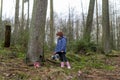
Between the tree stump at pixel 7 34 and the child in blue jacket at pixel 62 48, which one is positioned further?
the tree stump at pixel 7 34

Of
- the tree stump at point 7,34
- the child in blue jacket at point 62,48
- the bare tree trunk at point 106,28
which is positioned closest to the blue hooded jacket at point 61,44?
the child in blue jacket at point 62,48

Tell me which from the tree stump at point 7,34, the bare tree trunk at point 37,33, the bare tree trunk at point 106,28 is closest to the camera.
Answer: the bare tree trunk at point 37,33

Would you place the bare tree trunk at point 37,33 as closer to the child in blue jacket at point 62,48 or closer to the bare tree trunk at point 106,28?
the child in blue jacket at point 62,48

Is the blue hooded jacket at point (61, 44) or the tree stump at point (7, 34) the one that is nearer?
the blue hooded jacket at point (61, 44)

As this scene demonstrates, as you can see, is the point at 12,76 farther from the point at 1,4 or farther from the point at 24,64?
the point at 1,4

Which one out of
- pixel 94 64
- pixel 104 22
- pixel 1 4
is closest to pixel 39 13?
pixel 94 64

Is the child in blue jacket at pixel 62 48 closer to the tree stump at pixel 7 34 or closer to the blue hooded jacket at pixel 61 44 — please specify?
the blue hooded jacket at pixel 61 44

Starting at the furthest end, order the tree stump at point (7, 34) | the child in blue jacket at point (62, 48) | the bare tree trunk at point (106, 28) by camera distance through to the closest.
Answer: the bare tree trunk at point (106, 28) < the tree stump at point (7, 34) < the child in blue jacket at point (62, 48)

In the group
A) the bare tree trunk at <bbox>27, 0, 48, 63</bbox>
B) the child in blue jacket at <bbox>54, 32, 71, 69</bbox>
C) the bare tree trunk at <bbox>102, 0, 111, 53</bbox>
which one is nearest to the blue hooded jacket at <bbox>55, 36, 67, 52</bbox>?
the child in blue jacket at <bbox>54, 32, 71, 69</bbox>

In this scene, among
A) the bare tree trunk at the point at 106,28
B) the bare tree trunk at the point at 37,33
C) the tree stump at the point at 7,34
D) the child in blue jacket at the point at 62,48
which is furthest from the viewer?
the bare tree trunk at the point at 106,28

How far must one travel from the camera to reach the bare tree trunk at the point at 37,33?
8722mm

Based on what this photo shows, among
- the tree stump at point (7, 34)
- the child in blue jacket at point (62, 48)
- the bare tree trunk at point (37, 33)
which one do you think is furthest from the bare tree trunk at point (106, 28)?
the bare tree trunk at point (37, 33)

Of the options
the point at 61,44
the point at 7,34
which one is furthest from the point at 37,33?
the point at 7,34

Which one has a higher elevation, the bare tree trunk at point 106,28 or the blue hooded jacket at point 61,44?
the bare tree trunk at point 106,28
